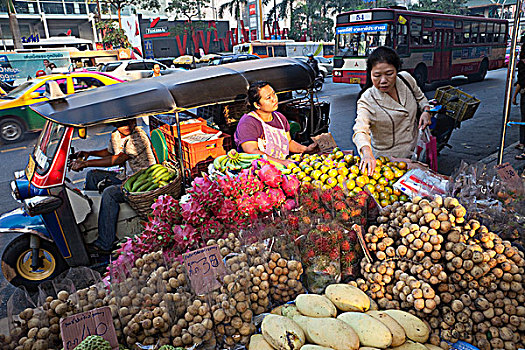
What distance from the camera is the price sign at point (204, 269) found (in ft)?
5.47

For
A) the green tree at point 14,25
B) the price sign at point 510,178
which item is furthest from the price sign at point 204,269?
the green tree at point 14,25

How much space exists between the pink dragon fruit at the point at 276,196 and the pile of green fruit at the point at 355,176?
0.25 metres

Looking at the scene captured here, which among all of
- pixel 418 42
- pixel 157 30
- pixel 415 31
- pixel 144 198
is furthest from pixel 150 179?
pixel 157 30

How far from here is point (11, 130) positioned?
9664mm

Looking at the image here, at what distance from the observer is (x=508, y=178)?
2.40 m

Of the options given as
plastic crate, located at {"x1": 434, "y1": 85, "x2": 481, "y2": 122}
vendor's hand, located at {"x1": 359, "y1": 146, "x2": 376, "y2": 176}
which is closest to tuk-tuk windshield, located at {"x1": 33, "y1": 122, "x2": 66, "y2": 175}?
vendor's hand, located at {"x1": 359, "y1": 146, "x2": 376, "y2": 176}

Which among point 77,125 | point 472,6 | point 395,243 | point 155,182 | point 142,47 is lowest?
point 155,182

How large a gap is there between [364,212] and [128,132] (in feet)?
10.2

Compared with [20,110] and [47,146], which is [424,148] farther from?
[20,110]

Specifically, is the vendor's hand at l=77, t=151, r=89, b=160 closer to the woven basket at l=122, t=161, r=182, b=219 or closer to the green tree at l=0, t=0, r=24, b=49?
the woven basket at l=122, t=161, r=182, b=219

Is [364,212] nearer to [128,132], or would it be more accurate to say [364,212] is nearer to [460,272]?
[460,272]

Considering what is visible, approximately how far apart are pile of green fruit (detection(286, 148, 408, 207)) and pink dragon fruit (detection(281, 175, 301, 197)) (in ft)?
0.43

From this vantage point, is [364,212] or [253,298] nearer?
[253,298]

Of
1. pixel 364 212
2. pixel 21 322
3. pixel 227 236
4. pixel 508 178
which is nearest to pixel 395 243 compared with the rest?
pixel 364 212
